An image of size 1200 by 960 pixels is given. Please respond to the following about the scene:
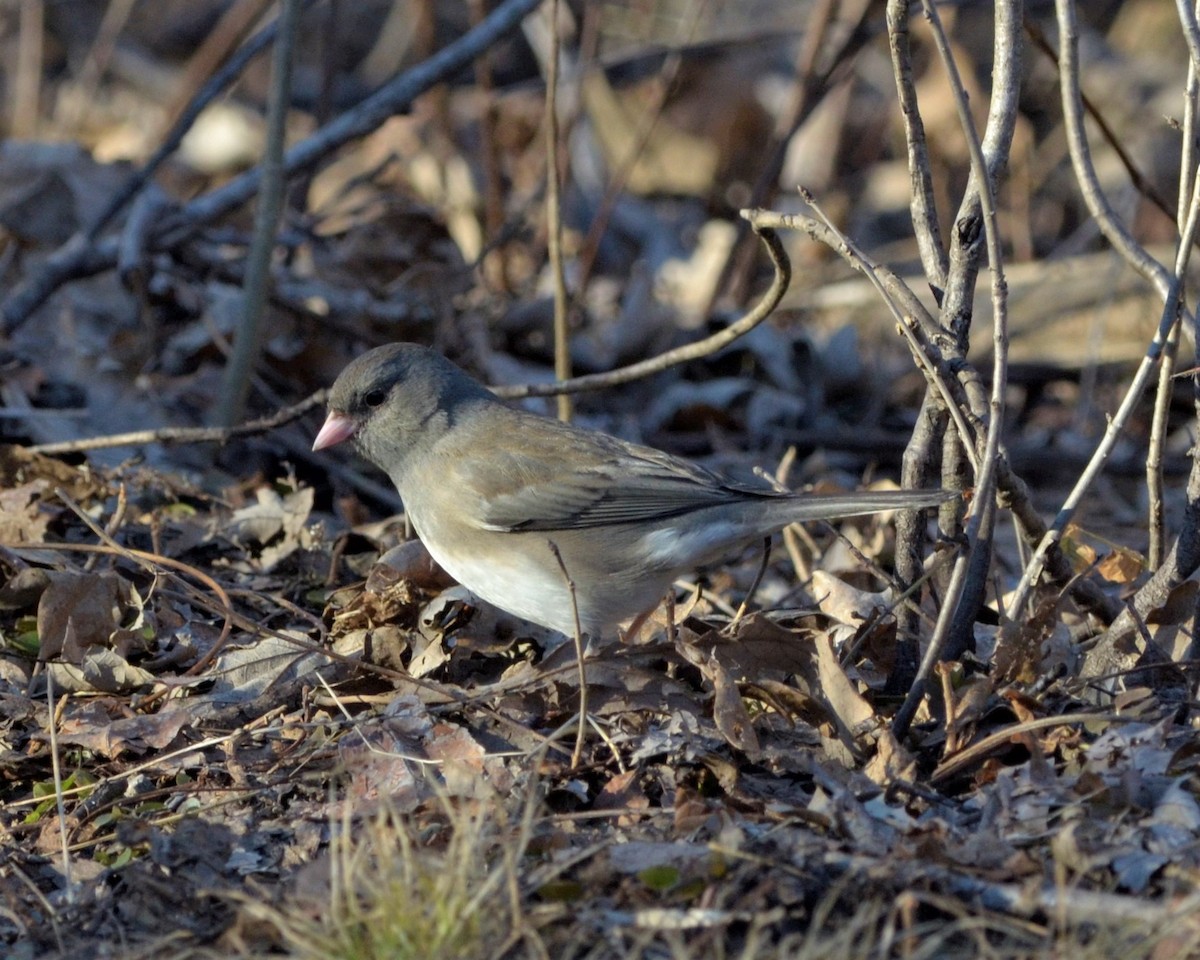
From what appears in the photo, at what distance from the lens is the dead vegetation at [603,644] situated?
2062mm

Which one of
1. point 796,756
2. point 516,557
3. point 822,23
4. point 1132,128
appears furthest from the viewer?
point 1132,128

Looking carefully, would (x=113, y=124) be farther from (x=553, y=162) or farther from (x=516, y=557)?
(x=516, y=557)

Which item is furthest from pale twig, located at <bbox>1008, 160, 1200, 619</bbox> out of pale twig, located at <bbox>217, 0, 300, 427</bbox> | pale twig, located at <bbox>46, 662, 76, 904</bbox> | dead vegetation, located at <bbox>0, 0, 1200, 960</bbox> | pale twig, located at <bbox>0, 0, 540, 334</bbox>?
pale twig, located at <bbox>0, 0, 540, 334</bbox>

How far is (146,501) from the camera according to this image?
3875 millimetres

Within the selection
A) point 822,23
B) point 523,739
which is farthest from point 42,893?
point 822,23

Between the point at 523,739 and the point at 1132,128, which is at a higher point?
the point at 1132,128

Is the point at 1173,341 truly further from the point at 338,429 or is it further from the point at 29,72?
the point at 29,72

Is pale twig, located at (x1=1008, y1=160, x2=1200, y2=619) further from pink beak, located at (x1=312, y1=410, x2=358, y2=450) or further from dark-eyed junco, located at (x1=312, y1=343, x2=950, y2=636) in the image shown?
pink beak, located at (x1=312, y1=410, x2=358, y2=450)

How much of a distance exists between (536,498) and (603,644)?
0.37 metres

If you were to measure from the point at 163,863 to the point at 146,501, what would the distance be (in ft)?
5.80

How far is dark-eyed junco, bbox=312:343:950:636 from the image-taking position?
3012 millimetres

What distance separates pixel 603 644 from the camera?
327cm

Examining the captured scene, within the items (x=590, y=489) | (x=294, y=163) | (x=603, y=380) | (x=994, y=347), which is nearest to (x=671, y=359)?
(x=603, y=380)

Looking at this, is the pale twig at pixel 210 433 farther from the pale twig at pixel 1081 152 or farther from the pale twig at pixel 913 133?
the pale twig at pixel 1081 152
